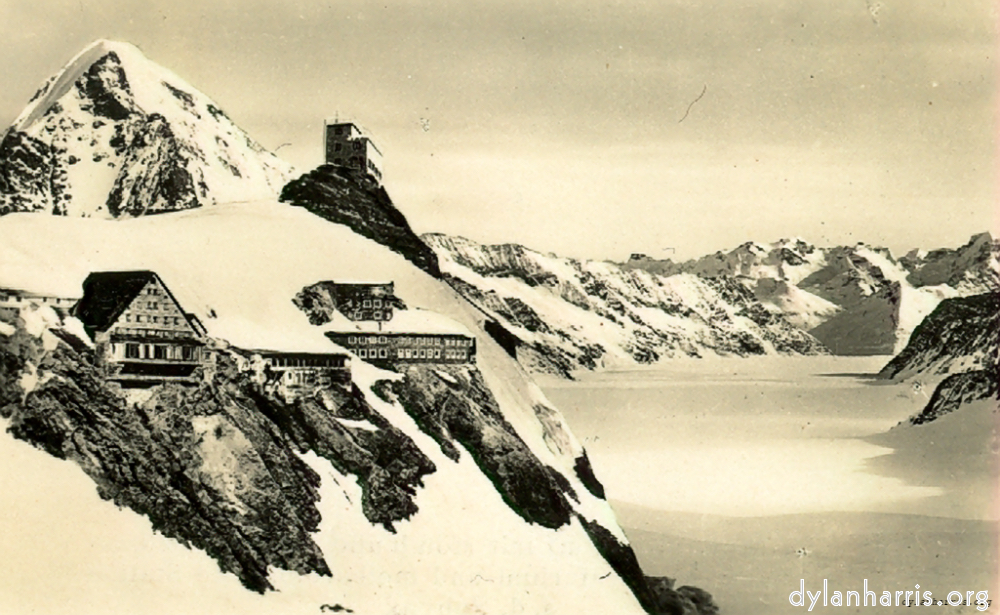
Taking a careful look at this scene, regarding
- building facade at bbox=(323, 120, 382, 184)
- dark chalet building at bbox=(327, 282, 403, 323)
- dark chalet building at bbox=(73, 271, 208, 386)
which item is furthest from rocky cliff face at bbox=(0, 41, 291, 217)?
dark chalet building at bbox=(327, 282, 403, 323)

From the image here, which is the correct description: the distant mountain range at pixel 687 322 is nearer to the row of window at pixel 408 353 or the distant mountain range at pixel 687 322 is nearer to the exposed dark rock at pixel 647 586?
the row of window at pixel 408 353

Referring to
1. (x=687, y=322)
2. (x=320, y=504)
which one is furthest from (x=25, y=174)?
(x=687, y=322)

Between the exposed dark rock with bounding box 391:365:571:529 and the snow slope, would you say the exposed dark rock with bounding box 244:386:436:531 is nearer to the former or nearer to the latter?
the snow slope

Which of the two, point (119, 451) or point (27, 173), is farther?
point (27, 173)

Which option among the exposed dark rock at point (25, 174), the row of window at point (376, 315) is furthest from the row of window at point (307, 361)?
the exposed dark rock at point (25, 174)

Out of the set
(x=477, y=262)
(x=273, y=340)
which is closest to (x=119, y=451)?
(x=273, y=340)

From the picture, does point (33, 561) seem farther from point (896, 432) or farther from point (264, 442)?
Result: point (896, 432)
